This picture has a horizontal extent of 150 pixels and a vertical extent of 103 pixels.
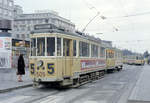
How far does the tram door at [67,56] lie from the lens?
13.2 m

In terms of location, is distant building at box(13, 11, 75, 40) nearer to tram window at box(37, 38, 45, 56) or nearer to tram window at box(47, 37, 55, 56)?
tram window at box(37, 38, 45, 56)

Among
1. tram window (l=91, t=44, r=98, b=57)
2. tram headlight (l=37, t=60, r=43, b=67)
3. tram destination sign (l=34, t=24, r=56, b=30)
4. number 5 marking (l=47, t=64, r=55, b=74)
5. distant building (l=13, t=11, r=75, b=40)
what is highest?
distant building (l=13, t=11, r=75, b=40)

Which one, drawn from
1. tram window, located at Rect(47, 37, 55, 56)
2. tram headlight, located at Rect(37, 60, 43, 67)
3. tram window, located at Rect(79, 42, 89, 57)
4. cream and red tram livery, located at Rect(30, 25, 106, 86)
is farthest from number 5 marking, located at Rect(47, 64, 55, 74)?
tram window, located at Rect(79, 42, 89, 57)

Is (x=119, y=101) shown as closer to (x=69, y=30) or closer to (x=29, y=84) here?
(x=69, y=30)

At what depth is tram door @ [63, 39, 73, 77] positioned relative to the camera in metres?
13.2

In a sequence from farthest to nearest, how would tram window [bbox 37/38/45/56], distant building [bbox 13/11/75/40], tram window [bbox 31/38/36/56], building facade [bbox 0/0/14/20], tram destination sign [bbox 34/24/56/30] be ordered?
distant building [bbox 13/11/75/40], building facade [bbox 0/0/14/20], tram window [bbox 31/38/36/56], tram destination sign [bbox 34/24/56/30], tram window [bbox 37/38/45/56]

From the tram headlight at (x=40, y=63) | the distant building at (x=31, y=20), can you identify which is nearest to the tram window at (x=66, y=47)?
the tram headlight at (x=40, y=63)

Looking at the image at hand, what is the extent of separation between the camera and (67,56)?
13.5 meters

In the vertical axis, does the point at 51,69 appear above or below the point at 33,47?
below

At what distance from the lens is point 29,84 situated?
15023 millimetres

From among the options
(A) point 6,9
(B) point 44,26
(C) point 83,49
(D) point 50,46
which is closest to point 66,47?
Answer: (D) point 50,46

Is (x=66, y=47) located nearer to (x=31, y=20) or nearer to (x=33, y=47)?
(x=33, y=47)

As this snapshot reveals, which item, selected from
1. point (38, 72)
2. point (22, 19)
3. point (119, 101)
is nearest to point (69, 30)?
point (38, 72)

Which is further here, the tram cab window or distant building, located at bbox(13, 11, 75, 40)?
distant building, located at bbox(13, 11, 75, 40)
